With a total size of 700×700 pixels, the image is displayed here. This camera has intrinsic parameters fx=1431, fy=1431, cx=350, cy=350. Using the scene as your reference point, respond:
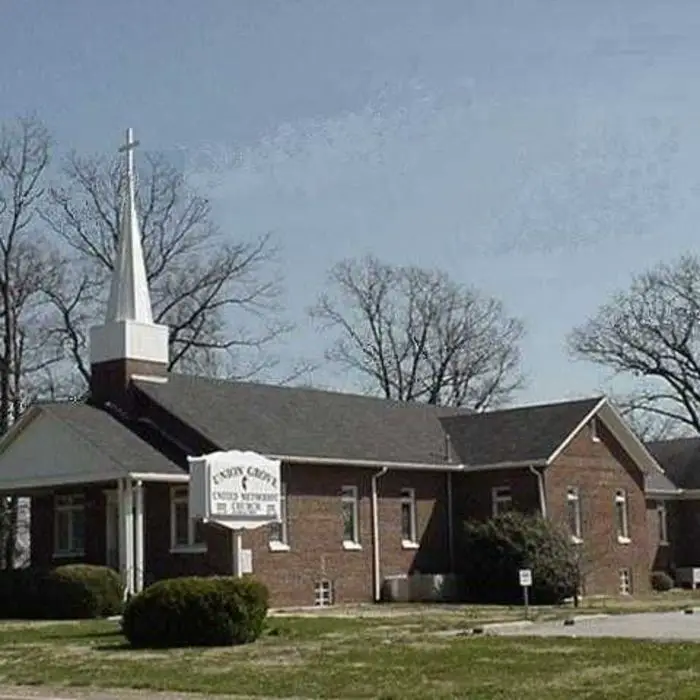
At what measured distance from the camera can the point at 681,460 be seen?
2280 inches

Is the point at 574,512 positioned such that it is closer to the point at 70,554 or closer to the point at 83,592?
the point at 70,554

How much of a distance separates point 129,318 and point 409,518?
10170 mm

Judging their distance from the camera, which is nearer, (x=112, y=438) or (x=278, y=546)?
(x=112, y=438)

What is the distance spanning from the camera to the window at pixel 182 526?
3778 cm

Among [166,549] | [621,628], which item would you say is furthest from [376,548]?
[621,628]

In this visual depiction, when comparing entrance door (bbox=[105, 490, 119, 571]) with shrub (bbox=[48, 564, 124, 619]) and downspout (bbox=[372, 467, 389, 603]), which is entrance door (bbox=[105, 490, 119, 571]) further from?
downspout (bbox=[372, 467, 389, 603])

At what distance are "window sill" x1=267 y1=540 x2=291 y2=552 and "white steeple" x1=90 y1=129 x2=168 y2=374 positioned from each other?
20.9 ft

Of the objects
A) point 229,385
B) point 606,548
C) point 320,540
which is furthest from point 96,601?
point 606,548

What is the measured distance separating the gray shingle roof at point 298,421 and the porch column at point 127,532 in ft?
9.14

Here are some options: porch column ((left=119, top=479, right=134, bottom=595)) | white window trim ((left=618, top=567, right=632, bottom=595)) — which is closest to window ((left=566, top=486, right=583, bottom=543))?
white window trim ((left=618, top=567, right=632, bottom=595))

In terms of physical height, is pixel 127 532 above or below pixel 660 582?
above

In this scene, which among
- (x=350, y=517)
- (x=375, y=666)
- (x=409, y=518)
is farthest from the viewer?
(x=409, y=518)

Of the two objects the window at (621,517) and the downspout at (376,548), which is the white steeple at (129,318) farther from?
the window at (621,517)

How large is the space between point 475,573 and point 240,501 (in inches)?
400
